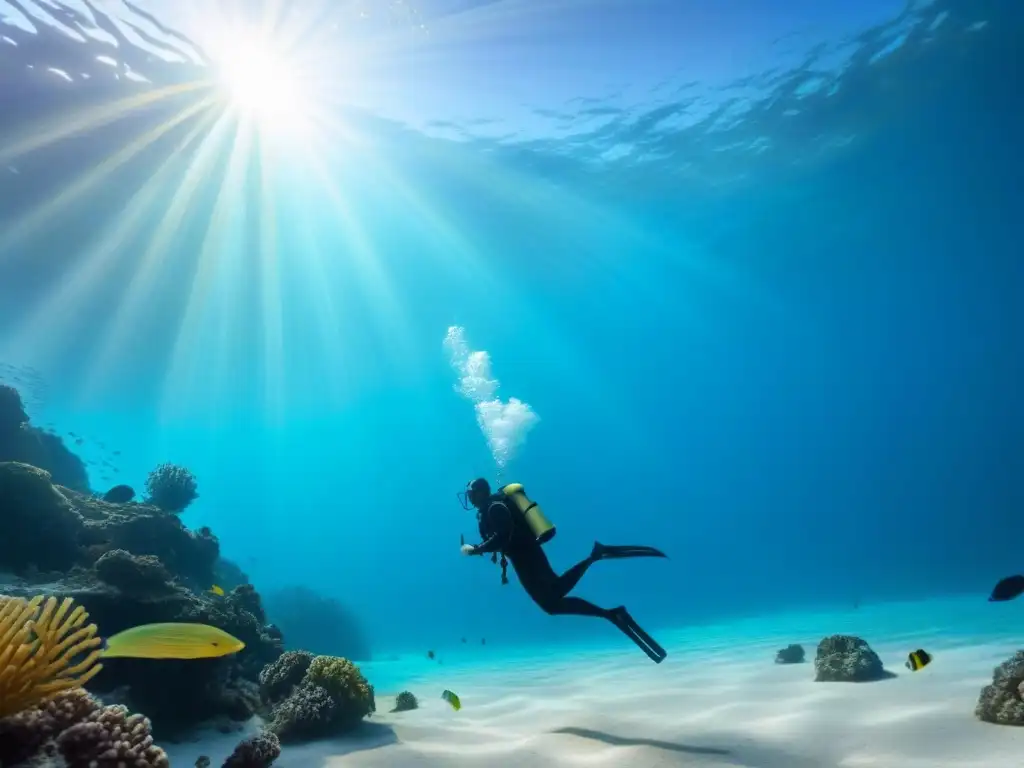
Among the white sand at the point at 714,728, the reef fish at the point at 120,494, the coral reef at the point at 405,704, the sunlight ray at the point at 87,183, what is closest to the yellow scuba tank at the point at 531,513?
the white sand at the point at 714,728

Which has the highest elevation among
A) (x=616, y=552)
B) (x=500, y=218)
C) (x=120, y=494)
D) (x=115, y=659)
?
(x=500, y=218)

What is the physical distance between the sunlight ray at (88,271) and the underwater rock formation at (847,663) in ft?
69.3

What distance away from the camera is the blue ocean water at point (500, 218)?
17859 mm

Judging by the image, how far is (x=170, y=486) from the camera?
14586 millimetres

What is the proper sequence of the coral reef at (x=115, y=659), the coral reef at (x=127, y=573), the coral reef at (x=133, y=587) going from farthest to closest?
the coral reef at (x=127, y=573) < the coral reef at (x=133, y=587) < the coral reef at (x=115, y=659)

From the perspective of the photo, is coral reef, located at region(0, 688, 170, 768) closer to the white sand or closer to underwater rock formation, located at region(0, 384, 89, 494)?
the white sand

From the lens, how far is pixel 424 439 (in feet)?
341

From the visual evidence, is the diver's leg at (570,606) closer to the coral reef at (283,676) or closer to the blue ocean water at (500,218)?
the coral reef at (283,676)

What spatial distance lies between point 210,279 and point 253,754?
2579 centimetres

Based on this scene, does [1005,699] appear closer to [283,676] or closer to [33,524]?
[283,676]

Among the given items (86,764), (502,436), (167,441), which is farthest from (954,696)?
(167,441)

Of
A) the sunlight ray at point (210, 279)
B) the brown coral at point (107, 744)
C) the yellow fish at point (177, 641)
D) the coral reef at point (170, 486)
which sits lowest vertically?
the brown coral at point (107, 744)

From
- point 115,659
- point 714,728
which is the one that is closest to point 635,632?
point 714,728

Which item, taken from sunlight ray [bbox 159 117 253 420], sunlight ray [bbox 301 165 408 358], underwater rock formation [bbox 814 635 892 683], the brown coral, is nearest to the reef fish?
the brown coral
